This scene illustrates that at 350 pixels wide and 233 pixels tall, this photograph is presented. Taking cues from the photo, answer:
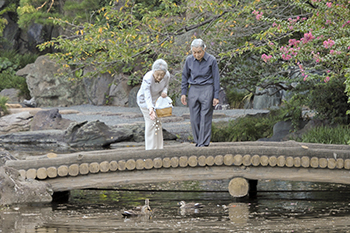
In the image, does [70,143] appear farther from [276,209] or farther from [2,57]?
[2,57]

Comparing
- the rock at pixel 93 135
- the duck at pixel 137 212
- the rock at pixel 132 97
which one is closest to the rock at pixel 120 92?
the rock at pixel 132 97

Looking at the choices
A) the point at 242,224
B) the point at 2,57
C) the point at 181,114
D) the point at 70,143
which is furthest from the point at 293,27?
the point at 2,57

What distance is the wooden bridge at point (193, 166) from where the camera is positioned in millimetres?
6805

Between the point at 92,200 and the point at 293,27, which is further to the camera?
the point at 293,27

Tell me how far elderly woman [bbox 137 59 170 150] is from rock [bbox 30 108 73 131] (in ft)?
31.3

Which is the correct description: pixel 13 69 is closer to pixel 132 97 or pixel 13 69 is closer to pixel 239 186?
pixel 132 97

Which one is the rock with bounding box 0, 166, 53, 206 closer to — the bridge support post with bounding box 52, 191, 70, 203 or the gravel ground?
the bridge support post with bounding box 52, 191, 70, 203

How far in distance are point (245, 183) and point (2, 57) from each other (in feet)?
78.4

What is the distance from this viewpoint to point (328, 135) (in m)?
10.8

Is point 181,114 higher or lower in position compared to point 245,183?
higher

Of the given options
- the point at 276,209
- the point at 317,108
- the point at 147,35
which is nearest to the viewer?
the point at 276,209

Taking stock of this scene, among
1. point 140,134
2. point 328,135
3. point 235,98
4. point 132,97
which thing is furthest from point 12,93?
point 328,135

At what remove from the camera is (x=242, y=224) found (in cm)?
546

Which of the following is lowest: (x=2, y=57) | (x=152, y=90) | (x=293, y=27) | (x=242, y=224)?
(x=242, y=224)
